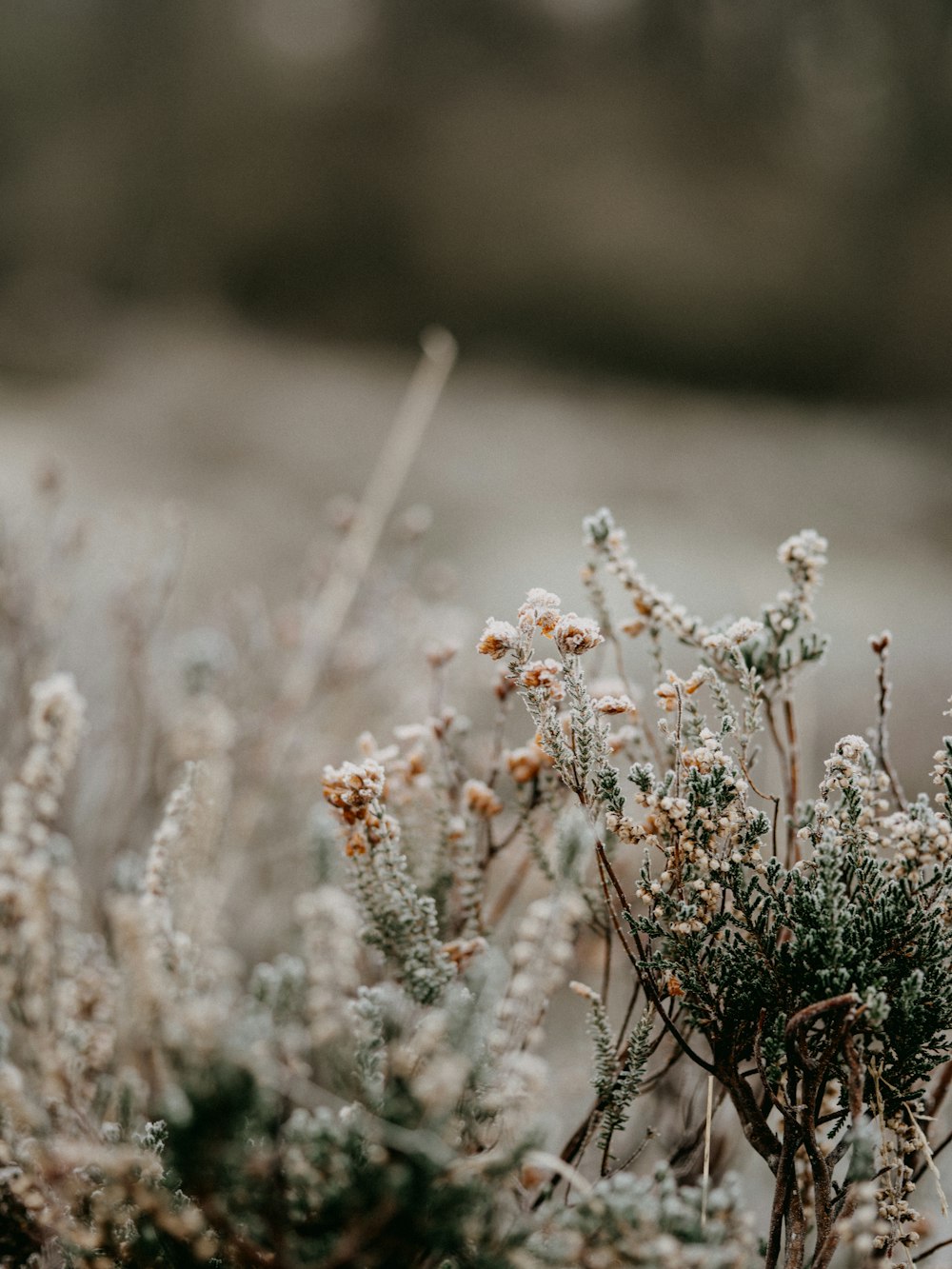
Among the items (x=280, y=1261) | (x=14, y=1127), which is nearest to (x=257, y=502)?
(x=14, y=1127)

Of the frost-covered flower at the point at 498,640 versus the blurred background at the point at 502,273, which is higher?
the blurred background at the point at 502,273

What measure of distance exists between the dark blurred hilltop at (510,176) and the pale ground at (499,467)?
0.10m

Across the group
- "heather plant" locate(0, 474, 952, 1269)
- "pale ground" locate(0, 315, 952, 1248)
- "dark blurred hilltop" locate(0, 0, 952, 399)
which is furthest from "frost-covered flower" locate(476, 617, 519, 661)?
"dark blurred hilltop" locate(0, 0, 952, 399)

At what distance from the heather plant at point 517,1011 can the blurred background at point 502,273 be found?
1.12m

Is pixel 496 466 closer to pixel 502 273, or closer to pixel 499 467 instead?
pixel 499 467

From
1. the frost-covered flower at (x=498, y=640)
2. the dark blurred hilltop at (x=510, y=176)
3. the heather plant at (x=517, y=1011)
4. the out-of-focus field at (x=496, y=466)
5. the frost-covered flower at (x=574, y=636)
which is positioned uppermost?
the dark blurred hilltop at (x=510, y=176)

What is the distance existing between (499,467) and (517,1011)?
177 cm

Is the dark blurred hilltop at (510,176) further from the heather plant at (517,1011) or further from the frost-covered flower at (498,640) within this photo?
the frost-covered flower at (498,640)

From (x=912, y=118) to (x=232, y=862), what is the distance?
1.89m

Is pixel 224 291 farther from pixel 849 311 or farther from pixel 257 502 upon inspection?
pixel 849 311

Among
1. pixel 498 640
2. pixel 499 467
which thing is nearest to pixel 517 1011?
pixel 498 640

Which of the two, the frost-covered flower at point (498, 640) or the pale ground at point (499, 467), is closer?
the frost-covered flower at point (498, 640)

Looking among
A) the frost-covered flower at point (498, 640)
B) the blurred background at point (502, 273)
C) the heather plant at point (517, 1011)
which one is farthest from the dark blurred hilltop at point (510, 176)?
the frost-covered flower at point (498, 640)

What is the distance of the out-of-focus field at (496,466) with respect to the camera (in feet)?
5.86
